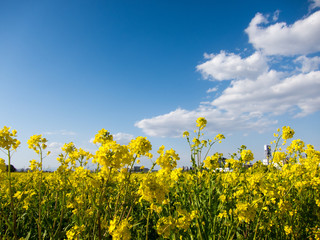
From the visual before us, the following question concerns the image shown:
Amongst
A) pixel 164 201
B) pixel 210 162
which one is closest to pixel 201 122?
pixel 210 162

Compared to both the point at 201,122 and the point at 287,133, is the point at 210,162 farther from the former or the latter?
the point at 287,133

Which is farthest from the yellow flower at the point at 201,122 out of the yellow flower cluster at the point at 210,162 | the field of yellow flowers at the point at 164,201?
the yellow flower cluster at the point at 210,162

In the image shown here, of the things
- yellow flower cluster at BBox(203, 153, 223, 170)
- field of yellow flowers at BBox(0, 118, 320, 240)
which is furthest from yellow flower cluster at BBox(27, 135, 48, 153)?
yellow flower cluster at BBox(203, 153, 223, 170)

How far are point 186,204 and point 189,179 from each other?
2.53ft

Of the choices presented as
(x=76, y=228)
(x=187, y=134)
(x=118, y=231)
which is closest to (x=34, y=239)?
(x=76, y=228)

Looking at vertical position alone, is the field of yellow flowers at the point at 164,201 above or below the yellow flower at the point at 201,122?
below

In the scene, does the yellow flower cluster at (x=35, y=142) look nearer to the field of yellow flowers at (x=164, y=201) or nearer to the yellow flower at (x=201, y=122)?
the field of yellow flowers at (x=164, y=201)

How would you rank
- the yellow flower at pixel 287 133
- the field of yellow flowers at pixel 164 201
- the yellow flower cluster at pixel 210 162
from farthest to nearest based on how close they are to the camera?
the yellow flower at pixel 287 133 < the yellow flower cluster at pixel 210 162 < the field of yellow flowers at pixel 164 201

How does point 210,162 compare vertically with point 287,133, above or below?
below

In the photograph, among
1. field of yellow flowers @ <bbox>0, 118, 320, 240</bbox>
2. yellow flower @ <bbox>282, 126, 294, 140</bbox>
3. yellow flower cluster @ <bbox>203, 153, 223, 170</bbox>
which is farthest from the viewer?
yellow flower @ <bbox>282, 126, 294, 140</bbox>

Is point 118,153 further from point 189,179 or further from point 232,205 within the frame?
point 189,179

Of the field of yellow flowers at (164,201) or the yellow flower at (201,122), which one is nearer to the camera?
the field of yellow flowers at (164,201)

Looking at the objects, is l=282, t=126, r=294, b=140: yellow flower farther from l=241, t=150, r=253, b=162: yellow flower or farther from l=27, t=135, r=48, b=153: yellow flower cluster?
l=27, t=135, r=48, b=153: yellow flower cluster

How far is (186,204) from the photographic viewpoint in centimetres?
357
